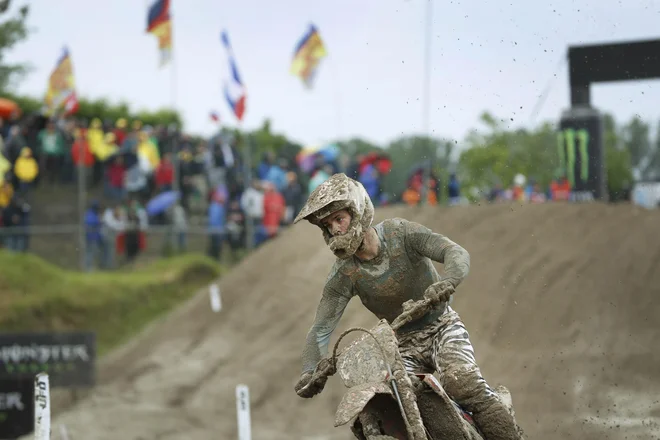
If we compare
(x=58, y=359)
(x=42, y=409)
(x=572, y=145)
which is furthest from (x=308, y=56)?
(x=42, y=409)

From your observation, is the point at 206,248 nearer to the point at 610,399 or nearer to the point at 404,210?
the point at 404,210

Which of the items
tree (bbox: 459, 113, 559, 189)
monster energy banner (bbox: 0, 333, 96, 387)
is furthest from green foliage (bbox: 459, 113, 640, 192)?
monster energy banner (bbox: 0, 333, 96, 387)

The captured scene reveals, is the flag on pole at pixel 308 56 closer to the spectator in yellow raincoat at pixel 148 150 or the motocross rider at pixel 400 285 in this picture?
the spectator in yellow raincoat at pixel 148 150

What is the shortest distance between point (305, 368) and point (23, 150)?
1748 centimetres

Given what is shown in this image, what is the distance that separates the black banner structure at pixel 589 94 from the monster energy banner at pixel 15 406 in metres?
10.7

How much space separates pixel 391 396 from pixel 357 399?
0.29 m

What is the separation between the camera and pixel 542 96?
1301 centimetres

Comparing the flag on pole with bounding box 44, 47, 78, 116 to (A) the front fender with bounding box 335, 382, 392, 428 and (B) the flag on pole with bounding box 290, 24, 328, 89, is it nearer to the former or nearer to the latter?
(B) the flag on pole with bounding box 290, 24, 328, 89

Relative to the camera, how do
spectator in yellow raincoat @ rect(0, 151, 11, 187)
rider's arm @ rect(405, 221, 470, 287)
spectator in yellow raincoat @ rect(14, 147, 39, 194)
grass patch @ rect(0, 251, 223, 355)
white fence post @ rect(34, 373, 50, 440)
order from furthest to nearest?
1. grass patch @ rect(0, 251, 223, 355)
2. spectator in yellow raincoat @ rect(14, 147, 39, 194)
3. spectator in yellow raincoat @ rect(0, 151, 11, 187)
4. white fence post @ rect(34, 373, 50, 440)
5. rider's arm @ rect(405, 221, 470, 287)

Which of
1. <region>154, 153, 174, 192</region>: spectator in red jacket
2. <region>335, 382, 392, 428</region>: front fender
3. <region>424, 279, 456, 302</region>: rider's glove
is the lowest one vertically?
<region>335, 382, 392, 428</region>: front fender

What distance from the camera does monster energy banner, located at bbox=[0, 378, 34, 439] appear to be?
17.9m

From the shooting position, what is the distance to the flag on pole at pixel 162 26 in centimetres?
2823

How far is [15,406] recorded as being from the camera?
18000 mm

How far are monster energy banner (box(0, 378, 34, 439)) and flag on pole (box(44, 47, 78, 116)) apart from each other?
9.56m
